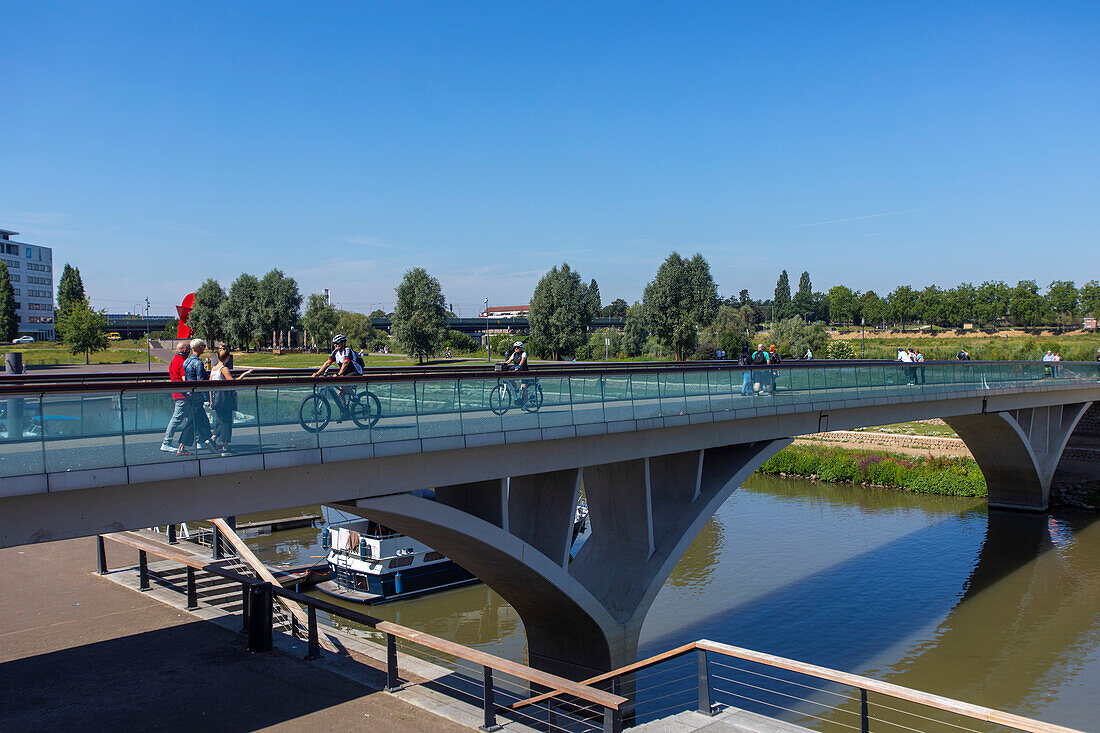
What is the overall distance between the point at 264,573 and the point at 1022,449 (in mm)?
30841

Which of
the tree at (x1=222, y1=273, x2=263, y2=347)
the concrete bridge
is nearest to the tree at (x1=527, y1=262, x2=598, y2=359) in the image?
the tree at (x1=222, y1=273, x2=263, y2=347)

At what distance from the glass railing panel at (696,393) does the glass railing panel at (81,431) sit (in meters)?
10.0

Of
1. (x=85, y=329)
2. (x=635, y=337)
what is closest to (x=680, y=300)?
(x=635, y=337)

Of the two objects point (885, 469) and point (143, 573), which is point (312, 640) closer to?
point (143, 573)

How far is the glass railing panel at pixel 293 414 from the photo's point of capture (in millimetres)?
8961

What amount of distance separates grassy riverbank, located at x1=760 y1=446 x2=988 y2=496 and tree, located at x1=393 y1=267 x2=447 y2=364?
31.2 metres

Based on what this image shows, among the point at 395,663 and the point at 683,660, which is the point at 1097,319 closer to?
the point at 683,660

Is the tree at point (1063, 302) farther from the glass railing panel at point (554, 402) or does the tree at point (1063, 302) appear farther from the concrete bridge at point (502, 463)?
the glass railing panel at point (554, 402)

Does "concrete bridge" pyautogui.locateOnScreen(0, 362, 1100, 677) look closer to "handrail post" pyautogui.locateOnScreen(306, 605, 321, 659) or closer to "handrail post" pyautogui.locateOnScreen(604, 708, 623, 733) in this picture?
"handrail post" pyautogui.locateOnScreen(306, 605, 321, 659)

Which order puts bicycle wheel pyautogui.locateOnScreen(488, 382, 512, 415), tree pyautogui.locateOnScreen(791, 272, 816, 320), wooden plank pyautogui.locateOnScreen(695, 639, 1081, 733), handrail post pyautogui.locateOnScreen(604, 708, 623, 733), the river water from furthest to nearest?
tree pyautogui.locateOnScreen(791, 272, 816, 320) < the river water < bicycle wheel pyautogui.locateOnScreen(488, 382, 512, 415) < handrail post pyautogui.locateOnScreen(604, 708, 623, 733) < wooden plank pyautogui.locateOnScreen(695, 639, 1081, 733)

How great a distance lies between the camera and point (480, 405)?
11.5 meters

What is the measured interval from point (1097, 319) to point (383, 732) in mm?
119289

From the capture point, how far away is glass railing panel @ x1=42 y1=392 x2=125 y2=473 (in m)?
7.42

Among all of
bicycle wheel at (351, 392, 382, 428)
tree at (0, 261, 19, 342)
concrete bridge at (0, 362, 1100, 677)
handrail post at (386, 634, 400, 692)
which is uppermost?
tree at (0, 261, 19, 342)
